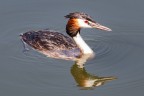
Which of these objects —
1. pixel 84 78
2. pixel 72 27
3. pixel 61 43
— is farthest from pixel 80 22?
pixel 84 78

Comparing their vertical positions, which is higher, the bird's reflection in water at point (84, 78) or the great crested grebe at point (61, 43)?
the great crested grebe at point (61, 43)

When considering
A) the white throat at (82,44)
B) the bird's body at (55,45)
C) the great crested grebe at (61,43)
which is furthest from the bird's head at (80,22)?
the bird's body at (55,45)

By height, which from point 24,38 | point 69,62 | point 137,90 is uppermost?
point 24,38

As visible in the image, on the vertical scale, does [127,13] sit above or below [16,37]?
above

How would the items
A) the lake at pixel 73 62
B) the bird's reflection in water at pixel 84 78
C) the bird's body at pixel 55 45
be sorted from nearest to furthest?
the lake at pixel 73 62 → the bird's reflection in water at pixel 84 78 → the bird's body at pixel 55 45

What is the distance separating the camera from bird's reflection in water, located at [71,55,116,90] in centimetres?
1048

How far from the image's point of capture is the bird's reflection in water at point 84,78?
1048 centimetres

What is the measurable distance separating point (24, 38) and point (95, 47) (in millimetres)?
1607

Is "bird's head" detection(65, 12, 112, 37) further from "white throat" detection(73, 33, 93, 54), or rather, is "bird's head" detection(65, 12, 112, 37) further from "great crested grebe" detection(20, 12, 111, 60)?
"white throat" detection(73, 33, 93, 54)

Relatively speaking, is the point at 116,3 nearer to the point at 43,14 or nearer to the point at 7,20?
the point at 43,14

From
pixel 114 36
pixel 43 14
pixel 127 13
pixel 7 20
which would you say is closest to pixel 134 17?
pixel 127 13

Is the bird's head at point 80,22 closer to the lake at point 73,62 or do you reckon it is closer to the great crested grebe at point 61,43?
the great crested grebe at point 61,43

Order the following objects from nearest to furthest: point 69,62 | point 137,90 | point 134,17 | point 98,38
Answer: point 137,90 < point 69,62 < point 98,38 < point 134,17

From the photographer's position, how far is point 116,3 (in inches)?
531
